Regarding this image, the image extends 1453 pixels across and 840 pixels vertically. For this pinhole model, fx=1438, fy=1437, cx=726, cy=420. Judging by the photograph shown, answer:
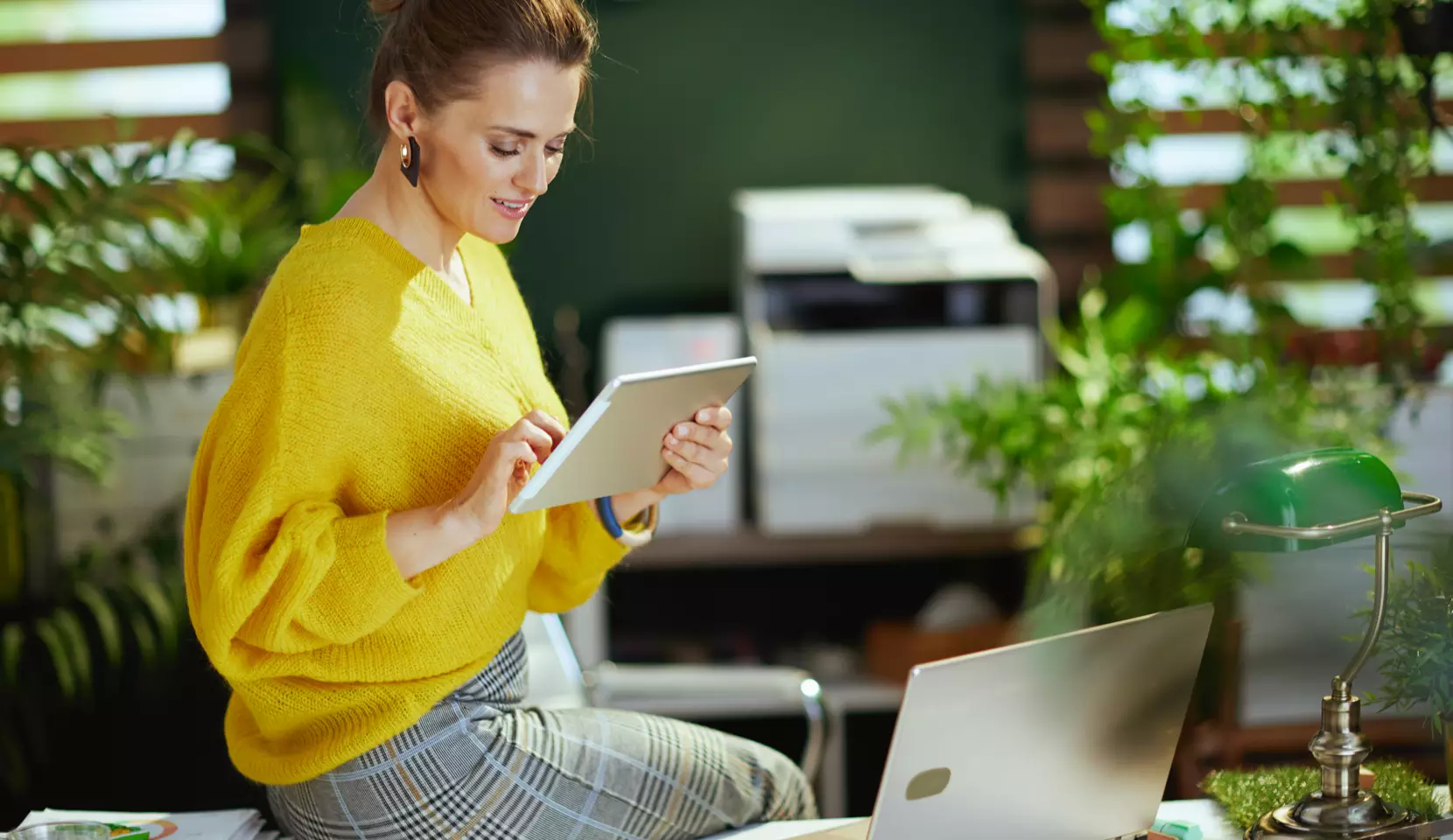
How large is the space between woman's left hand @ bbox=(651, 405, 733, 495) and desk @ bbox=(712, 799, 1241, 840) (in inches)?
14.3

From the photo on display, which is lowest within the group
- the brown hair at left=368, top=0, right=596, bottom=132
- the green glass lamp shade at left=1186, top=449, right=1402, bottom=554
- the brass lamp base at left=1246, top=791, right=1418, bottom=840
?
the brass lamp base at left=1246, top=791, right=1418, bottom=840

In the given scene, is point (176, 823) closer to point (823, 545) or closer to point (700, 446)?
point (700, 446)

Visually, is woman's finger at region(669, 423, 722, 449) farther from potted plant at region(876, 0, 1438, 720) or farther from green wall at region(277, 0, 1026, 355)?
green wall at region(277, 0, 1026, 355)

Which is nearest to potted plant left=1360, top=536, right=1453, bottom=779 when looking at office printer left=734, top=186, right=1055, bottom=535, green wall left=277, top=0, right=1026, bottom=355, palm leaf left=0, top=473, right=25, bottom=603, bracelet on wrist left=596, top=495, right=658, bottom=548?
bracelet on wrist left=596, top=495, right=658, bottom=548

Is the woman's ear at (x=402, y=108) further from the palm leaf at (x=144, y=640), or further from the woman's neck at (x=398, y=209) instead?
the palm leaf at (x=144, y=640)

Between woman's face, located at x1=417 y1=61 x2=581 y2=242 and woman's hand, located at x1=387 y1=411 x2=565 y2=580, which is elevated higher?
woman's face, located at x1=417 y1=61 x2=581 y2=242

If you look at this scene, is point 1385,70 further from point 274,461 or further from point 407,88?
point 274,461

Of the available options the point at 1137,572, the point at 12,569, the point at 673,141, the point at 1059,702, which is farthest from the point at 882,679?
the point at 1059,702

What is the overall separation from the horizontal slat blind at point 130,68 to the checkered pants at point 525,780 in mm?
2334

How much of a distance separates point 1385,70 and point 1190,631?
4.41ft

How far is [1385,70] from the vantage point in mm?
2230

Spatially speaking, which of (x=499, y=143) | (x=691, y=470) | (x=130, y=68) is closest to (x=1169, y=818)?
(x=691, y=470)

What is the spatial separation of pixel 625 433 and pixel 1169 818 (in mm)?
667

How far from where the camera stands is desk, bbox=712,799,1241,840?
4.61ft
